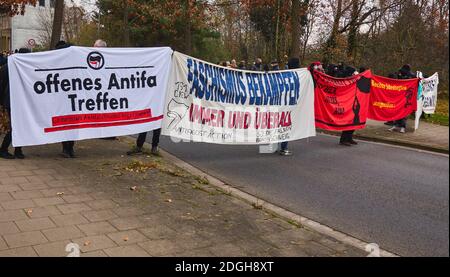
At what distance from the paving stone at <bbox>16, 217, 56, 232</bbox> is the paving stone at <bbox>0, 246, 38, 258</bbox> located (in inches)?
20.3

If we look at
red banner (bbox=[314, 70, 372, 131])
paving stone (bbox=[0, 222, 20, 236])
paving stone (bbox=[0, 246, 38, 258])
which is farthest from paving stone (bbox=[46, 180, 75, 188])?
red banner (bbox=[314, 70, 372, 131])

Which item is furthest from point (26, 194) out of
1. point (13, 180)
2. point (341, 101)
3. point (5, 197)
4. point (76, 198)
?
point (341, 101)

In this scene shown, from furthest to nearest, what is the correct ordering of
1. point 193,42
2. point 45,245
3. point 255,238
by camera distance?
1. point 193,42
2. point 255,238
3. point 45,245

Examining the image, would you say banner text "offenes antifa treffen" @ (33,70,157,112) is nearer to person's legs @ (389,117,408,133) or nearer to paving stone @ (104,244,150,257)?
paving stone @ (104,244,150,257)

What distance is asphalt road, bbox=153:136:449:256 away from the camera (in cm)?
557

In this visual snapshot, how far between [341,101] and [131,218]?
23.0 ft

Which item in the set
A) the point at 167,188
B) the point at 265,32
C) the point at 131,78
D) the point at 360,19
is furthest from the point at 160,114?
the point at 265,32

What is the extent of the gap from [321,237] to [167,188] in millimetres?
2501

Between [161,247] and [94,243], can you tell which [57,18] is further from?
[161,247]

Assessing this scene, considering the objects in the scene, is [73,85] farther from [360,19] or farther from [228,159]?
[360,19]

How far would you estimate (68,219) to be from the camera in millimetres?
5164

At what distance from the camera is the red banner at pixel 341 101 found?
420 inches

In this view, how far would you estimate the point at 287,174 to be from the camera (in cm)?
841

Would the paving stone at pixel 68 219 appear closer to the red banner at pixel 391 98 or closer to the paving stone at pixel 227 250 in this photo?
the paving stone at pixel 227 250
